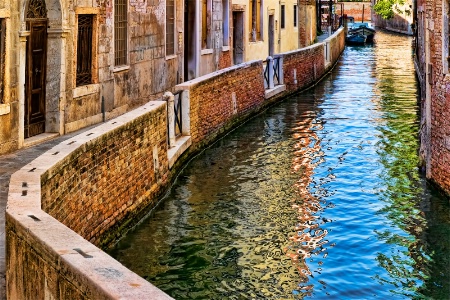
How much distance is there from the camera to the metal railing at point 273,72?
22.8 m

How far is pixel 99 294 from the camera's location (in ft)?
14.4

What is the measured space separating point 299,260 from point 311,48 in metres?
19.6

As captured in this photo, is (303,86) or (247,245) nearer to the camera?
(247,245)

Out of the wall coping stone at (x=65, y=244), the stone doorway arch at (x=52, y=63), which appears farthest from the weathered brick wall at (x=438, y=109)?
the wall coping stone at (x=65, y=244)

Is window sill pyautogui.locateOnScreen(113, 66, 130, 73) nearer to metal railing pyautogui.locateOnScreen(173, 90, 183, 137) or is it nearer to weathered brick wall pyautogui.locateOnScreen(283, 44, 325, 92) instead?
metal railing pyautogui.locateOnScreen(173, 90, 183, 137)

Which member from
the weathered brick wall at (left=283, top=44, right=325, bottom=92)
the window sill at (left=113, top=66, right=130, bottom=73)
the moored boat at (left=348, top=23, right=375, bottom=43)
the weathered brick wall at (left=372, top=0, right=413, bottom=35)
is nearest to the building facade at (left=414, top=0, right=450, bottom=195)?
the window sill at (left=113, top=66, right=130, bottom=73)

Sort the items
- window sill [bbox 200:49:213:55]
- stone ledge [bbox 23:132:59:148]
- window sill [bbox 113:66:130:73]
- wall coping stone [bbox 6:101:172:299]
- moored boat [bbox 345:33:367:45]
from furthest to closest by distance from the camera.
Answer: moored boat [bbox 345:33:367:45]
window sill [bbox 200:49:213:55]
window sill [bbox 113:66:130:73]
stone ledge [bbox 23:132:59:148]
wall coping stone [bbox 6:101:172:299]

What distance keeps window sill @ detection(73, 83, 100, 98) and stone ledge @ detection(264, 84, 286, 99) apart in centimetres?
771

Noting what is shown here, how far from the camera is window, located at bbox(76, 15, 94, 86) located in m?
14.3

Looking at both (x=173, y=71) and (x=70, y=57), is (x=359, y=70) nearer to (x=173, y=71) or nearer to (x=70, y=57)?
(x=173, y=71)

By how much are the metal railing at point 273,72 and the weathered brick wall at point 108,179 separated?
1047cm

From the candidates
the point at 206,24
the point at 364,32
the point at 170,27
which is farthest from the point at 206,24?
the point at 364,32

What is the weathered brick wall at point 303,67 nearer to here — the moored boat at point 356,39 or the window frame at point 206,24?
the window frame at point 206,24

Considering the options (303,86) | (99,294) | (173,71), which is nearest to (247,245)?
(99,294)
